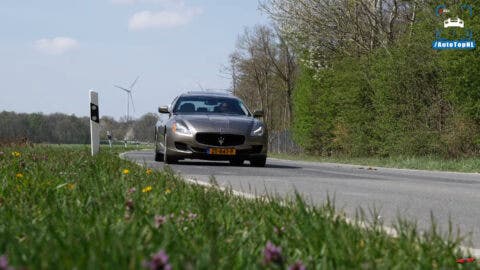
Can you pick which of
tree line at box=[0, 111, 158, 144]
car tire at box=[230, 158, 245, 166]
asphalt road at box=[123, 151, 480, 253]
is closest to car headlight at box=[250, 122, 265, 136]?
car tire at box=[230, 158, 245, 166]

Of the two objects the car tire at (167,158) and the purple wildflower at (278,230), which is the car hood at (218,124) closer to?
the car tire at (167,158)

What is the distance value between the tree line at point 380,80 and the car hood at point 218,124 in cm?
900

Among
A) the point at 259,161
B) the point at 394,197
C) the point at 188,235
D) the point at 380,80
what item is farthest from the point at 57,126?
the point at 188,235

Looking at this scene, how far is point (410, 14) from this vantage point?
111ft

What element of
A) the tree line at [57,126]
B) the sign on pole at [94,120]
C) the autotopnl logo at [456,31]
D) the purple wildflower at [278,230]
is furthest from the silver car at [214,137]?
the tree line at [57,126]

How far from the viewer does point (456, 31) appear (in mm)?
22250

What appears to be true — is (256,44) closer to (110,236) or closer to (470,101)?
(470,101)

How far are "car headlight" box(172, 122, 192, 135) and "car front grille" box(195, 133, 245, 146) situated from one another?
266 millimetres

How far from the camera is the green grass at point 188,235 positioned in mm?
2857

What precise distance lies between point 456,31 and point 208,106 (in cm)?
870

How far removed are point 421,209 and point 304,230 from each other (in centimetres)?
356

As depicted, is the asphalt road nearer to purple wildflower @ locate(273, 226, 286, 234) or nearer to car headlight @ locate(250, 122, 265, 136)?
purple wildflower @ locate(273, 226, 286, 234)

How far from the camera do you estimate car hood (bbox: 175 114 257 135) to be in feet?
51.5

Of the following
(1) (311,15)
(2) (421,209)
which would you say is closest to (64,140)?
(1) (311,15)
